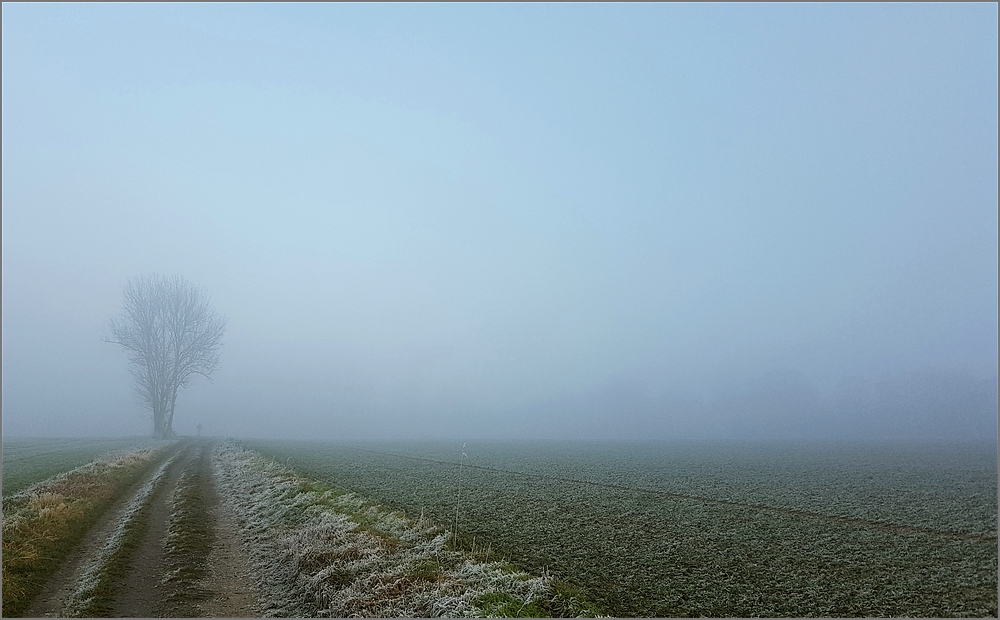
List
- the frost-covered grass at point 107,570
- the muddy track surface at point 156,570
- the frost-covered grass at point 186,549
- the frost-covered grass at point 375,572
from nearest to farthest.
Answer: the frost-covered grass at point 375,572, the frost-covered grass at point 107,570, the muddy track surface at point 156,570, the frost-covered grass at point 186,549

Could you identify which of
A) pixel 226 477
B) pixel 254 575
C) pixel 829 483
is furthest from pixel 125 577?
pixel 829 483

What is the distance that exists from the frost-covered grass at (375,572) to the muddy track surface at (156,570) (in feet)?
2.33

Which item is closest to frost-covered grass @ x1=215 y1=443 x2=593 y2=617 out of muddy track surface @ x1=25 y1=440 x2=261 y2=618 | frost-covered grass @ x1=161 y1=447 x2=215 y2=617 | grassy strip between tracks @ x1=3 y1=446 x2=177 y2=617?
muddy track surface @ x1=25 y1=440 x2=261 y2=618

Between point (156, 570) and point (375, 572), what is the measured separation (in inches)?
239

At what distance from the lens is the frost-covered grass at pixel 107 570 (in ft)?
38.7

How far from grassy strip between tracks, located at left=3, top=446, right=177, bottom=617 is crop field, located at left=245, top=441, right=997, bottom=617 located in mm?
10845

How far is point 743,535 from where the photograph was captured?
18109mm

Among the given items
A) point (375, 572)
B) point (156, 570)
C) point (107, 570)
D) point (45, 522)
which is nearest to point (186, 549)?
point (156, 570)

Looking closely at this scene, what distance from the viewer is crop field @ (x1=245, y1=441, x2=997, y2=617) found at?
12.2 m

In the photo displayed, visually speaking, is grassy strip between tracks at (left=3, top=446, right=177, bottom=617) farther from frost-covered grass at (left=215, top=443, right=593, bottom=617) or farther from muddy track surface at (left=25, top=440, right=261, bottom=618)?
frost-covered grass at (left=215, top=443, right=593, bottom=617)

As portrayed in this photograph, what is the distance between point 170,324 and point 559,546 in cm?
8371

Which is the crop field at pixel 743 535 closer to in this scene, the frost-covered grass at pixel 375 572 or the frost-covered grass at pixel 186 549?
the frost-covered grass at pixel 375 572

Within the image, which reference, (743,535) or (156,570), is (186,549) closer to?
(156,570)

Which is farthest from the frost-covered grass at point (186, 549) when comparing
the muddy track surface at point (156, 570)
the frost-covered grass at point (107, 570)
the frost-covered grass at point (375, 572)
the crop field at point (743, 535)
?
the crop field at point (743, 535)
